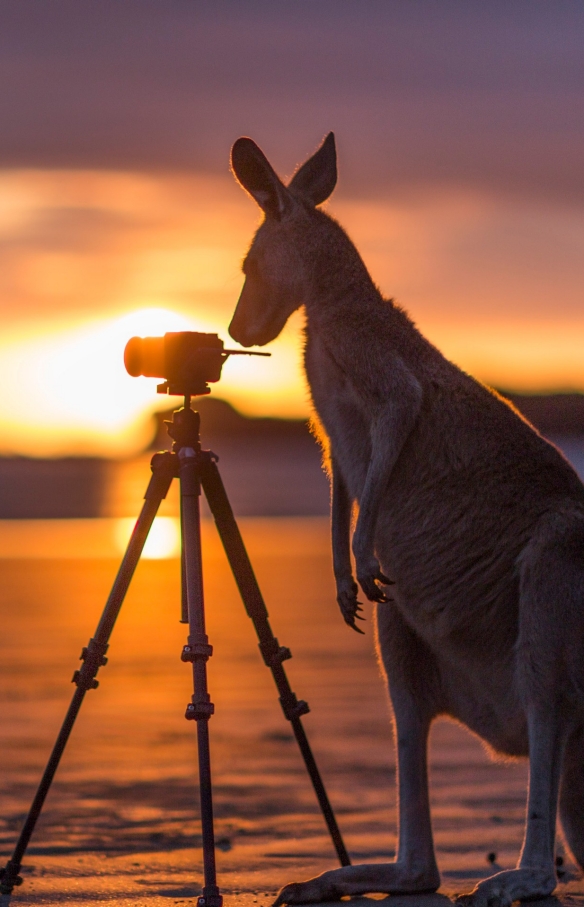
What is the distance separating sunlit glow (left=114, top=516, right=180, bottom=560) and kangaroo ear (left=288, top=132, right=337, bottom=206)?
36.4 ft

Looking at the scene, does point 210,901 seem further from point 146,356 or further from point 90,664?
point 146,356

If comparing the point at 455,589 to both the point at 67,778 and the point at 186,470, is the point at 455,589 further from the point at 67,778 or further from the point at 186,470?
the point at 67,778

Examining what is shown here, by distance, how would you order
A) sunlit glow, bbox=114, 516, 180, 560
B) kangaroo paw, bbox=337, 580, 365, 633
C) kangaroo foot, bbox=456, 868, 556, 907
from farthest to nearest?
sunlit glow, bbox=114, 516, 180, 560 < kangaroo paw, bbox=337, 580, 365, 633 < kangaroo foot, bbox=456, 868, 556, 907

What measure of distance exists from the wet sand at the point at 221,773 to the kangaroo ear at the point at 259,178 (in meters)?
1.99

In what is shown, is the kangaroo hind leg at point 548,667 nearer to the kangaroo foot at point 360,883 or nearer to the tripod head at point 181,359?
the kangaroo foot at point 360,883

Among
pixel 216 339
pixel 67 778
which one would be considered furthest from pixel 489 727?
pixel 67 778

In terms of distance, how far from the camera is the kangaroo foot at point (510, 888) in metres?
3.80

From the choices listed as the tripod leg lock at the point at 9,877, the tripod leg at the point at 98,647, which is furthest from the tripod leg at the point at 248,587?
the tripod leg lock at the point at 9,877

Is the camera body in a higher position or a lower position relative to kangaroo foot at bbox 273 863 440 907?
higher

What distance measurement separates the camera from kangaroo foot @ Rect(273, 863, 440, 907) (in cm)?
407

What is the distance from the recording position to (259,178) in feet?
14.8

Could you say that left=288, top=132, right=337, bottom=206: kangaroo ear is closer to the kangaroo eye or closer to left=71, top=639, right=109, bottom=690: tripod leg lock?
the kangaroo eye

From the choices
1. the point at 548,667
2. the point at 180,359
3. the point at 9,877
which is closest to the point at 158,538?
the point at 180,359

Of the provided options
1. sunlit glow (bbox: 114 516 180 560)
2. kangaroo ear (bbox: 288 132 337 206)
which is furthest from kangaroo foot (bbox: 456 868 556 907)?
sunlit glow (bbox: 114 516 180 560)
